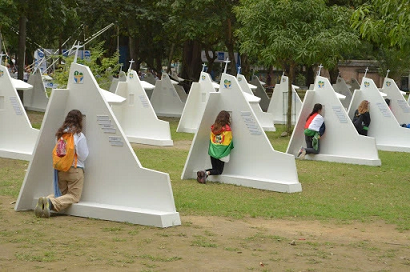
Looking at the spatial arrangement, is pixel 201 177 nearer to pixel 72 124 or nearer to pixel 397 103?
pixel 72 124

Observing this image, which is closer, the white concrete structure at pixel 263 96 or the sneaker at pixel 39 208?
the sneaker at pixel 39 208

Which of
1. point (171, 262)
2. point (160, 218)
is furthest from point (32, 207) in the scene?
point (171, 262)

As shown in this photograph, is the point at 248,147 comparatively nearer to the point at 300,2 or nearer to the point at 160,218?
the point at 160,218

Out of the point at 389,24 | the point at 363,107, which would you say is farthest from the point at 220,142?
the point at 363,107

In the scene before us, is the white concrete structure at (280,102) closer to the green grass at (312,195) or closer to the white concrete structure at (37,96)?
the white concrete structure at (37,96)

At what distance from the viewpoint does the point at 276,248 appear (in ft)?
28.6

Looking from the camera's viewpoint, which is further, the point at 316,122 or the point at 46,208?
the point at 316,122

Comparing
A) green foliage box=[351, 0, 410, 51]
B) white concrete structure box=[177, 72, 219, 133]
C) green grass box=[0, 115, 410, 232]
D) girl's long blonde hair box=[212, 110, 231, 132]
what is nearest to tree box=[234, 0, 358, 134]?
white concrete structure box=[177, 72, 219, 133]

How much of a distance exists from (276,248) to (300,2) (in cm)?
1453

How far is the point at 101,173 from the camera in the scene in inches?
418

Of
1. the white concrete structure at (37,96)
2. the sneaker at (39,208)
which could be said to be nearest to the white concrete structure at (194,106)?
A: the white concrete structure at (37,96)

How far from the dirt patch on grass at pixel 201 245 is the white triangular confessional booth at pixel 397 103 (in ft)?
48.8

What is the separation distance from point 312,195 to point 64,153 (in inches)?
174

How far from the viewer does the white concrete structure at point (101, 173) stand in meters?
9.92
